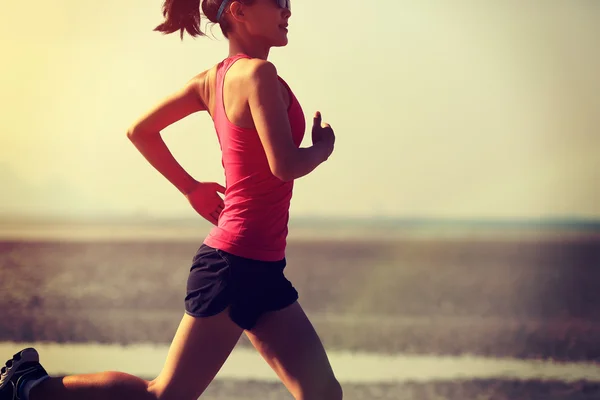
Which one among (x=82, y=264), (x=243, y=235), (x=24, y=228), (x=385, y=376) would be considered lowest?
(x=24, y=228)

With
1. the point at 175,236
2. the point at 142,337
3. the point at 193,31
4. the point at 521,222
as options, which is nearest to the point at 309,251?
A: the point at 175,236

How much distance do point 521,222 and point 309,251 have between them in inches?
751

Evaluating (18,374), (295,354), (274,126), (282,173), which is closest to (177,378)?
(295,354)

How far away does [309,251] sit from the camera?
54.6 feet

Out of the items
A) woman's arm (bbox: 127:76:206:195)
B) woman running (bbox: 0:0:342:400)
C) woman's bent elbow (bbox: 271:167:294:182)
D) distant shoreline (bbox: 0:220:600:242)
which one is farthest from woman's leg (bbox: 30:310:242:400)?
distant shoreline (bbox: 0:220:600:242)

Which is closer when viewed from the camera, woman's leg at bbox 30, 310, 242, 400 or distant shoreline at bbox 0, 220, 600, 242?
woman's leg at bbox 30, 310, 242, 400

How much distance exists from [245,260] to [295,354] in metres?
0.32

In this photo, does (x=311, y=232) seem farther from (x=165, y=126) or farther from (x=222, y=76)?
(x=222, y=76)

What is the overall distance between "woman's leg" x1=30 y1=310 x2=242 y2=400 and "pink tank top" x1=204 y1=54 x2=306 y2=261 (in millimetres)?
224

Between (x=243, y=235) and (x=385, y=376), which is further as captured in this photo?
(x=385, y=376)

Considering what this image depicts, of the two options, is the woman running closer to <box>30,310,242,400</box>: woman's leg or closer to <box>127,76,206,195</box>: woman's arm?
<box>30,310,242,400</box>: woman's leg

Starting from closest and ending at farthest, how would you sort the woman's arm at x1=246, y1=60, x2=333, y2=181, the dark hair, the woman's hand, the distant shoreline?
1. the woman's arm at x1=246, y1=60, x2=333, y2=181
2. the dark hair
3. the woman's hand
4. the distant shoreline

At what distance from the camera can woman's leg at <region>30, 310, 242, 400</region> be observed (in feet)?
8.62

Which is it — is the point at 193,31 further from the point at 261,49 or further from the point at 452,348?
the point at 452,348
